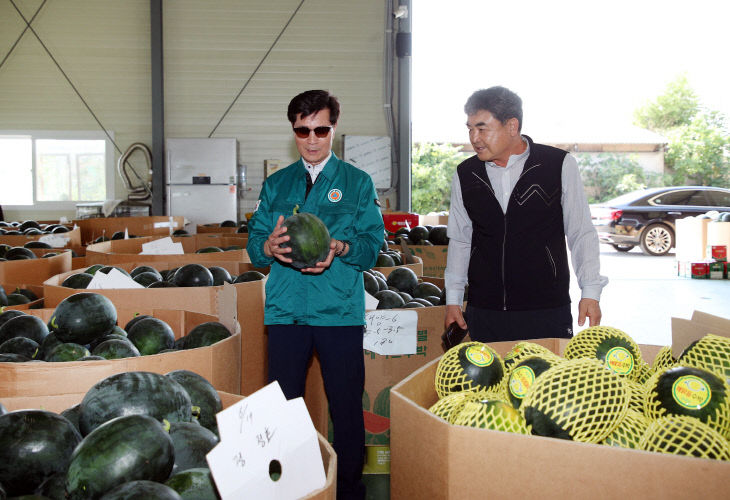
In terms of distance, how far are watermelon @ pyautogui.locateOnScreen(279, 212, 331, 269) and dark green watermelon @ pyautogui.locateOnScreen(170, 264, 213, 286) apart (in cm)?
98

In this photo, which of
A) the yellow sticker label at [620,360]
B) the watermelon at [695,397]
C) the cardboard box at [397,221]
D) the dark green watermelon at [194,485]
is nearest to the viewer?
the dark green watermelon at [194,485]

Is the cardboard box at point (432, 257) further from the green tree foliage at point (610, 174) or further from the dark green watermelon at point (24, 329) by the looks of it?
the green tree foliage at point (610, 174)

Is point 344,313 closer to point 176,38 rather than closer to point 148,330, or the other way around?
point 148,330

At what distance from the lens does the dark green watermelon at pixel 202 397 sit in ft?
4.02

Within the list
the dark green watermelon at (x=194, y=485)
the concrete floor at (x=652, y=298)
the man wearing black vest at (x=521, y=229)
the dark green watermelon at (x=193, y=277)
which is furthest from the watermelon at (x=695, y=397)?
the concrete floor at (x=652, y=298)

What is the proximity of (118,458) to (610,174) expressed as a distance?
2327 cm

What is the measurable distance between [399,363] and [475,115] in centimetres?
104

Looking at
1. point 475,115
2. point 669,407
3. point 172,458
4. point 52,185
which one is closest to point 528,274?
point 475,115

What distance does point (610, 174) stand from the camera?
22.2m

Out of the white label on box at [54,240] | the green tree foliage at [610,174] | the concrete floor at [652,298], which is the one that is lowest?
the concrete floor at [652,298]

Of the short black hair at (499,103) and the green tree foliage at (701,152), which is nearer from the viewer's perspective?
the short black hair at (499,103)

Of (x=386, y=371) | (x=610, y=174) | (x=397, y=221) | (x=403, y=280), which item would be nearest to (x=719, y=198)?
(x=397, y=221)

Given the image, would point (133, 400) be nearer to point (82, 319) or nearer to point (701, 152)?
point (82, 319)

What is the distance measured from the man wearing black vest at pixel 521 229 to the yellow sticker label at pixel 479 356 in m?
0.86
